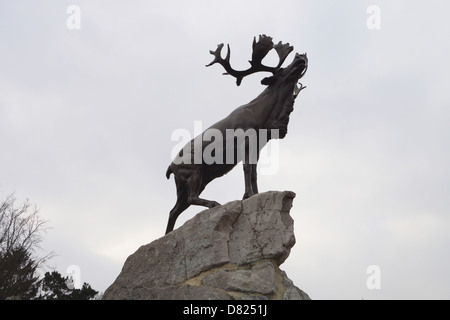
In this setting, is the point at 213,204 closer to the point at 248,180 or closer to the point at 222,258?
the point at 248,180

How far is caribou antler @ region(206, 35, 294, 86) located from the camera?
851 cm

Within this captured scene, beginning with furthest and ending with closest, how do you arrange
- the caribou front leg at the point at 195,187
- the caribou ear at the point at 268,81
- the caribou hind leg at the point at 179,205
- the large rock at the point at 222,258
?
the caribou ear at the point at 268,81 → the caribou hind leg at the point at 179,205 → the caribou front leg at the point at 195,187 → the large rock at the point at 222,258

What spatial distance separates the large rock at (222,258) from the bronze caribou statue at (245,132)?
58cm

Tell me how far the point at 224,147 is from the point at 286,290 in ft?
7.43

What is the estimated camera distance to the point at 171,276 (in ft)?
23.7

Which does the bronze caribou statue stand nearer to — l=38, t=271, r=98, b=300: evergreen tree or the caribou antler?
the caribou antler

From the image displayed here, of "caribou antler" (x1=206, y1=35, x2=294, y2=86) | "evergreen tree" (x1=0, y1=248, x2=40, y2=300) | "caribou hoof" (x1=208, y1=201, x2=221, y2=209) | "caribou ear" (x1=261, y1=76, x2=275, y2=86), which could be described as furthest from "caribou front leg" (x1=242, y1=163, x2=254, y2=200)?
"evergreen tree" (x1=0, y1=248, x2=40, y2=300)

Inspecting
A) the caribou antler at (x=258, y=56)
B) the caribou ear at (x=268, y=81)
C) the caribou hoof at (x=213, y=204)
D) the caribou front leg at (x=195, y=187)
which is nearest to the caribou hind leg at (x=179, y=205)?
the caribou front leg at (x=195, y=187)

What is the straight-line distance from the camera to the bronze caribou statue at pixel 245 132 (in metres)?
8.15

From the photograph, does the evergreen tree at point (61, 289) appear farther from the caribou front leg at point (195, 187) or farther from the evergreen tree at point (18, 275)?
the caribou front leg at point (195, 187)

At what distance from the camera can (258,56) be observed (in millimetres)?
8547

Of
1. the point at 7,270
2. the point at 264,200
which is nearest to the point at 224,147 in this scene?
the point at 264,200
